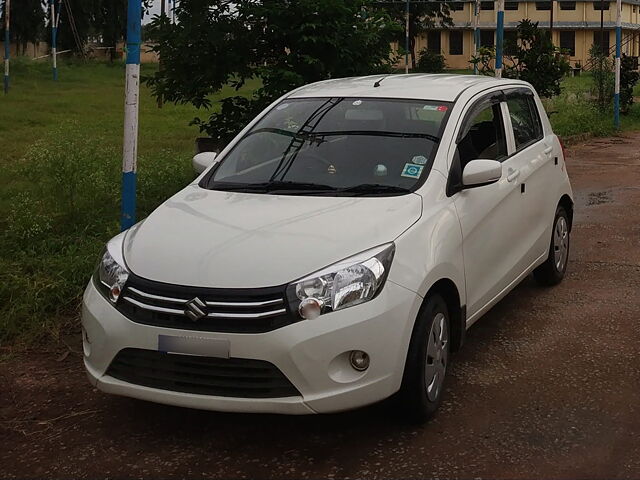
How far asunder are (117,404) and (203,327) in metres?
1.14

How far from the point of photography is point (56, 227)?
7.71m

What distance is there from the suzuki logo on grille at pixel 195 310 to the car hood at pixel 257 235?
0.09 meters

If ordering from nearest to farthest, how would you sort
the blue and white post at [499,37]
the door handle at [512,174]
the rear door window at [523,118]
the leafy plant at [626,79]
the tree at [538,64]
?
1. the door handle at [512,174]
2. the rear door window at [523,118]
3. the blue and white post at [499,37]
4. the tree at [538,64]
5. the leafy plant at [626,79]

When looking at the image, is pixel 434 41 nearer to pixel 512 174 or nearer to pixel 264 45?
pixel 264 45

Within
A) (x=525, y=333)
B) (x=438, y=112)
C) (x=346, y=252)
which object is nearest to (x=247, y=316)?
(x=346, y=252)

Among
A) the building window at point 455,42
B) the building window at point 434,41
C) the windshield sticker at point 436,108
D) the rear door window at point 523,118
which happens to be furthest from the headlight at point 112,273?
the building window at point 455,42

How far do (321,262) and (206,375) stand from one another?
2.32ft

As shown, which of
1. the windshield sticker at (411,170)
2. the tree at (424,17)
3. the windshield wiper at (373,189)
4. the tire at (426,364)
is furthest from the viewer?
the tree at (424,17)

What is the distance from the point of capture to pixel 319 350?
3.67m

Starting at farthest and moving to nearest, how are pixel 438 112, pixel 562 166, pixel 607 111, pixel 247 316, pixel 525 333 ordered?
1. pixel 607 111
2. pixel 562 166
3. pixel 525 333
4. pixel 438 112
5. pixel 247 316

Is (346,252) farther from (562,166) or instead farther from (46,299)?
(562,166)

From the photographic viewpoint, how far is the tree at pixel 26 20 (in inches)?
2078

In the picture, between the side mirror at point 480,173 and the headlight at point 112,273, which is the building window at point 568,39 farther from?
the headlight at point 112,273

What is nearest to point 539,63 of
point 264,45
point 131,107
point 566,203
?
point 264,45
